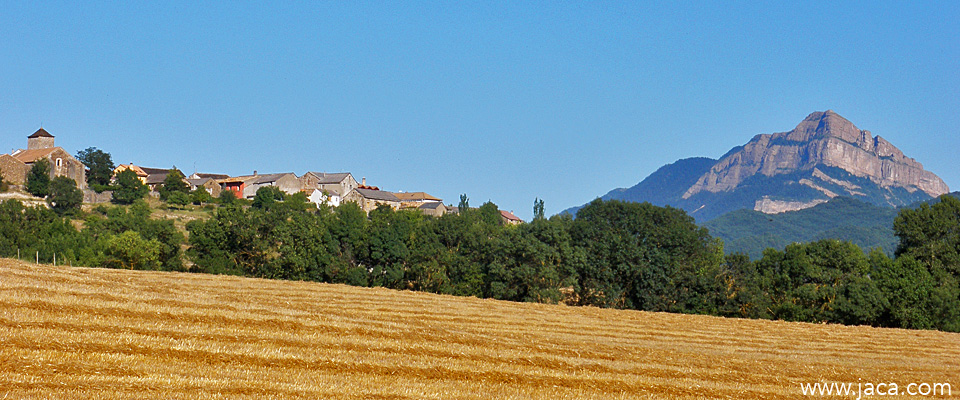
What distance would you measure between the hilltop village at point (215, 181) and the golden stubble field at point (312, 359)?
3797 inches

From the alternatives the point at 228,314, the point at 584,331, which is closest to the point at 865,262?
the point at 584,331

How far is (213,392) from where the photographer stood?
14.2m

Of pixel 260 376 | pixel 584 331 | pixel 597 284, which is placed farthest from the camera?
pixel 597 284

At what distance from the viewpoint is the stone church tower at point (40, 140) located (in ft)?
502

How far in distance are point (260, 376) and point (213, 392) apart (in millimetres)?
2196

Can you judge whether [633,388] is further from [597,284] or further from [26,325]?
[597,284]

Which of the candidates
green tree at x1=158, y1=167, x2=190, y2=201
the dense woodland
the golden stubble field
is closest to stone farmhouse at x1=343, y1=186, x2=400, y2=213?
green tree at x1=158, y1=167, x2=190, y2=201

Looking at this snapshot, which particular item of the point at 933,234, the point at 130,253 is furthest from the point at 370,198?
the point at 933,234

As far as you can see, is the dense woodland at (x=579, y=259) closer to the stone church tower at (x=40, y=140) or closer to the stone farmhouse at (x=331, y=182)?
the stone church tower at (x=40, y=140)

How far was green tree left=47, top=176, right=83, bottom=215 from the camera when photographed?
109m

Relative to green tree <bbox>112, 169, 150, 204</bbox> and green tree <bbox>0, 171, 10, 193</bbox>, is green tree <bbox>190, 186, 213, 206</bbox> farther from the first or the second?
green tree <bbox>0, 171, 10, 193</bbox>

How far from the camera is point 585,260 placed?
73750 millimetres

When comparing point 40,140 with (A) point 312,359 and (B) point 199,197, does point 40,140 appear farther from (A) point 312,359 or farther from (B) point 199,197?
(A) point 312,359

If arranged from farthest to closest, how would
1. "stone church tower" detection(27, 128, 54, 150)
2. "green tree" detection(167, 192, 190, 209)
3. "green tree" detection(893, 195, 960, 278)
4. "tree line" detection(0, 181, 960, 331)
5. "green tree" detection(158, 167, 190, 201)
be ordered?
"stone church tower" detection(27, 128, 54, 150) → "green tree" detection(158, 167, 190, 201) → "green tree" detection(167, 192, 190, 209) → "green tree" detection(893, 195, 960, 278) → "tree line" detection(0, 181, 960, 331)
